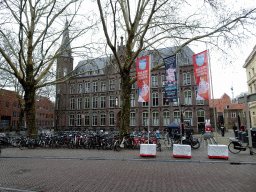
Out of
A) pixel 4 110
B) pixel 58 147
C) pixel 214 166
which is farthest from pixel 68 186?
pixel 4 110

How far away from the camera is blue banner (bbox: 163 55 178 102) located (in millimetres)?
10070

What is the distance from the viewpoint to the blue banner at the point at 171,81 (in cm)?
1007

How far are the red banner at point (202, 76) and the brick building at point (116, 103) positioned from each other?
1865 centimetres

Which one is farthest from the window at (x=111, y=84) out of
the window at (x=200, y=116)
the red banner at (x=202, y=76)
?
the red banner at (x=202, y=76)

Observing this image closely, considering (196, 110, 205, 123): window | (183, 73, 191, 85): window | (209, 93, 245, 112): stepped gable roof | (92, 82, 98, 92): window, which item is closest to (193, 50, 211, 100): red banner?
(196, 110, 205, 123): window

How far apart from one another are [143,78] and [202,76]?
3264 millimetres

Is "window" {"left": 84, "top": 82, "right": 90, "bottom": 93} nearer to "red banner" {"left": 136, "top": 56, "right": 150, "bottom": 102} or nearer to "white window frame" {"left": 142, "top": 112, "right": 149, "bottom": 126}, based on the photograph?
Result: "white window frame" {"left": 142, "top": 112, "right": 149, "bottom": 126}

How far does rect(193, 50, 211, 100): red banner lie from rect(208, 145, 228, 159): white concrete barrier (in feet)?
8.01

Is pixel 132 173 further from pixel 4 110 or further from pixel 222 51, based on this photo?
pixel 4 110

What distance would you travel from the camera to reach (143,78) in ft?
36.9

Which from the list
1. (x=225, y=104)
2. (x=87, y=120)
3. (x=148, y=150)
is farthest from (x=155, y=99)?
(x=225, y=104)

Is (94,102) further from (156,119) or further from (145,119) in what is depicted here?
(156,119)

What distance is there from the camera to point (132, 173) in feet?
20.9

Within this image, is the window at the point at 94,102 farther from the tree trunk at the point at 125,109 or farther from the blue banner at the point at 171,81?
the blue banner at the point at 171,81
